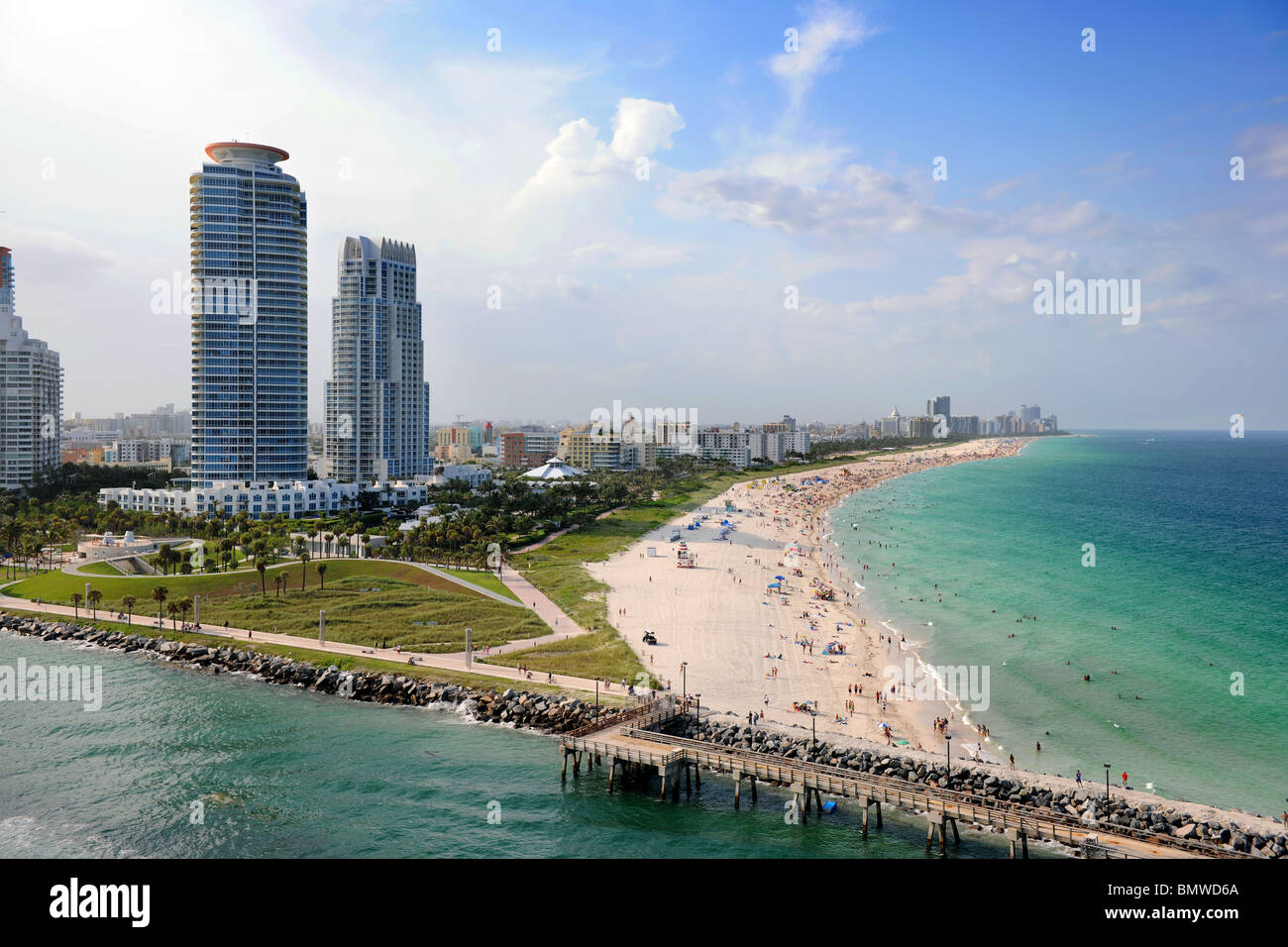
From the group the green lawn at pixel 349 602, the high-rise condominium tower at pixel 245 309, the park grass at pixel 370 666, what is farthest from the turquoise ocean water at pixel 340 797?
the high-rise condominium tower at pixel 245 309

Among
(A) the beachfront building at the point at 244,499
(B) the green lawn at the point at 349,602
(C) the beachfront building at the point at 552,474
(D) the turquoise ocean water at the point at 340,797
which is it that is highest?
(C) the beachfront building at the point at 552,474

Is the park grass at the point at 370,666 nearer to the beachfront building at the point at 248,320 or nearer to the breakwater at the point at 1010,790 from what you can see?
the breakwater at the point at 1010,790

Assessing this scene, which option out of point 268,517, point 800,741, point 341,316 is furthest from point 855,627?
point 341,316

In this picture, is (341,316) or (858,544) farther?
(341,316)

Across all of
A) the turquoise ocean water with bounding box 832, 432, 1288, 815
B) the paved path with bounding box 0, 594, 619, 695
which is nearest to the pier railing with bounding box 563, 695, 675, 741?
the paved path with bounding box 0, 594, 619, 695

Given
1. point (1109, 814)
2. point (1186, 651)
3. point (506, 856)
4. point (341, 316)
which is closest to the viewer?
point (506, 856)

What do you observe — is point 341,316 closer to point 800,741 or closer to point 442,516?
point 442,516
